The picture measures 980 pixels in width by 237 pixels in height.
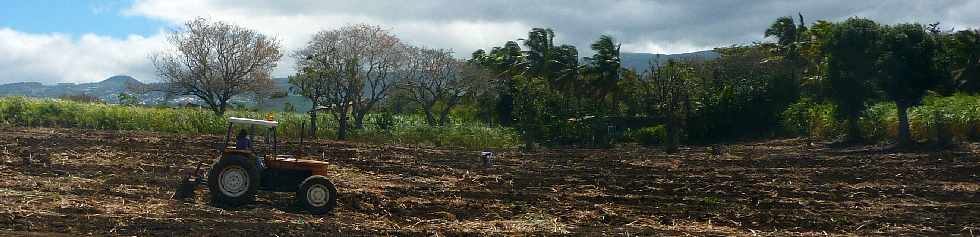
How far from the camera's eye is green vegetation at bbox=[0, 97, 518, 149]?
3141cm

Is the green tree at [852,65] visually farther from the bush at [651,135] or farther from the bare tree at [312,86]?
the bare tree at [312,86]

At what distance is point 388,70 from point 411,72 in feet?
8.12

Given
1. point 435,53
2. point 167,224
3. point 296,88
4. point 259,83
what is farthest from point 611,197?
point 259,83

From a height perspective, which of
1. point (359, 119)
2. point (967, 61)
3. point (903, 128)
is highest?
point (967, 61)

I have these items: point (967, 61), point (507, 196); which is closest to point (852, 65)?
point (967, 61)

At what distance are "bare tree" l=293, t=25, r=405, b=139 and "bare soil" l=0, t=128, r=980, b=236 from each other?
11112 millimetres

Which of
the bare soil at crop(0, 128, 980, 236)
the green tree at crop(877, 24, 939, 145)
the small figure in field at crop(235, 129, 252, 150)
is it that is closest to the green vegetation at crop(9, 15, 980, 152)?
the green tree at crop(877, 24, 939, 145)

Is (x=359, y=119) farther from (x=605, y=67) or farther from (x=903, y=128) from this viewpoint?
(x=903, y=128)

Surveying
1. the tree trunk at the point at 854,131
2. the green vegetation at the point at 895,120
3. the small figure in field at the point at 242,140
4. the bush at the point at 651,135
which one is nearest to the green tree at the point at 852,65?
the tree trunk at the point at 854,131

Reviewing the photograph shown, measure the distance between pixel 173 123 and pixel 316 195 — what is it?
23155 millimetres

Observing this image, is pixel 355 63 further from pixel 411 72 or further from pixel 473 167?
pixel 473 167

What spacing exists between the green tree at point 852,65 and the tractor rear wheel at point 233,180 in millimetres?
19609

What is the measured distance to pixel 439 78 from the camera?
4438 centimetres

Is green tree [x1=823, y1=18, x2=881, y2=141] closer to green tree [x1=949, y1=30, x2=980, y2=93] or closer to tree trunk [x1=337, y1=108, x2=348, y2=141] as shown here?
green tree [x1=949, y1=30, x2=980, y2=93]
